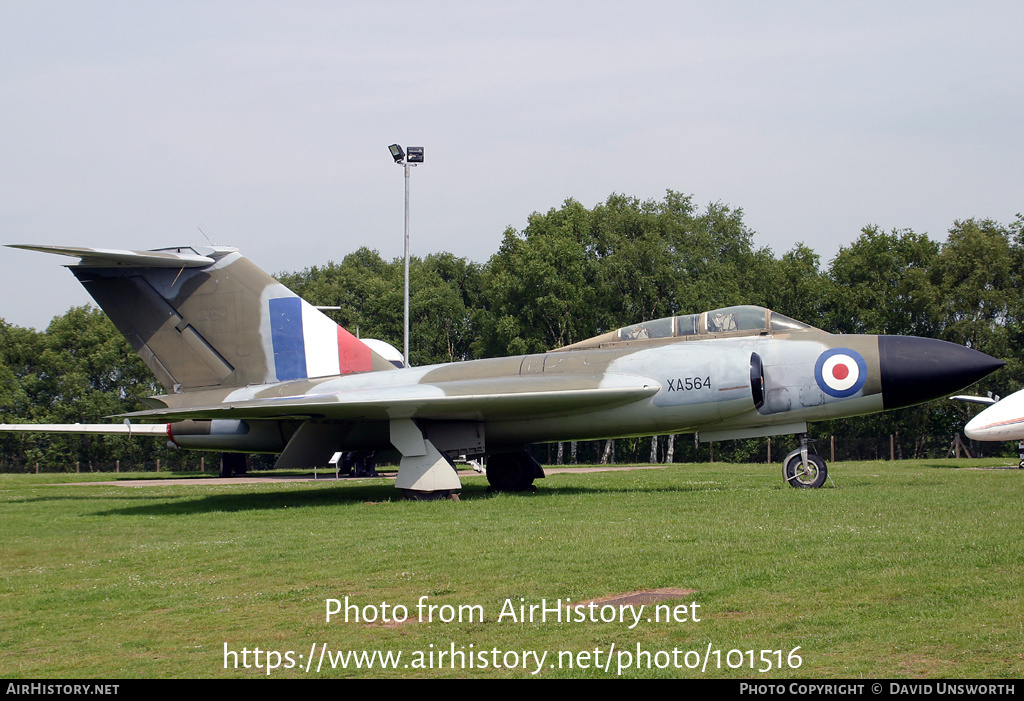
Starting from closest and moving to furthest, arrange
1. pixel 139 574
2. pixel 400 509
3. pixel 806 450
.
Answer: pixel 139 574 < pixel 400 509 < pixel 806 450

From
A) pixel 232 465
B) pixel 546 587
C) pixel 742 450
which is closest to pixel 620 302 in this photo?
pixel 742 450

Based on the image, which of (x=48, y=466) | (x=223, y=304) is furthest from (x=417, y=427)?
(x=48, y=466)

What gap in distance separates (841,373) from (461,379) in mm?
6289

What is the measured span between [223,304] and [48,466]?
2256 inches

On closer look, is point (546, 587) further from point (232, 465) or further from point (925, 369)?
point (232, 465)

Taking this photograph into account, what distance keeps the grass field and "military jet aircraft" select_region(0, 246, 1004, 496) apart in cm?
177

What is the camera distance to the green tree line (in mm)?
49375

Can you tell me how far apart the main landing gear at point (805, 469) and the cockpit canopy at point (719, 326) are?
185 centimetres

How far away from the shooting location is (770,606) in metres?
6.53

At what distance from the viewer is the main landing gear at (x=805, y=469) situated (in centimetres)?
1513

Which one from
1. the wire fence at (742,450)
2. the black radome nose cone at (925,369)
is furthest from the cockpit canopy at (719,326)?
the wire fence at (742,450)

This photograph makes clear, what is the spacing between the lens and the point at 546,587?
7.52 metres

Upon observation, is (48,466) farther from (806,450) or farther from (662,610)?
(662,610)

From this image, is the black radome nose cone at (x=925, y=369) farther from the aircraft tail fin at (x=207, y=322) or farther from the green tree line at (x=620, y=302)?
the green tree line at (x=620, y=302)
